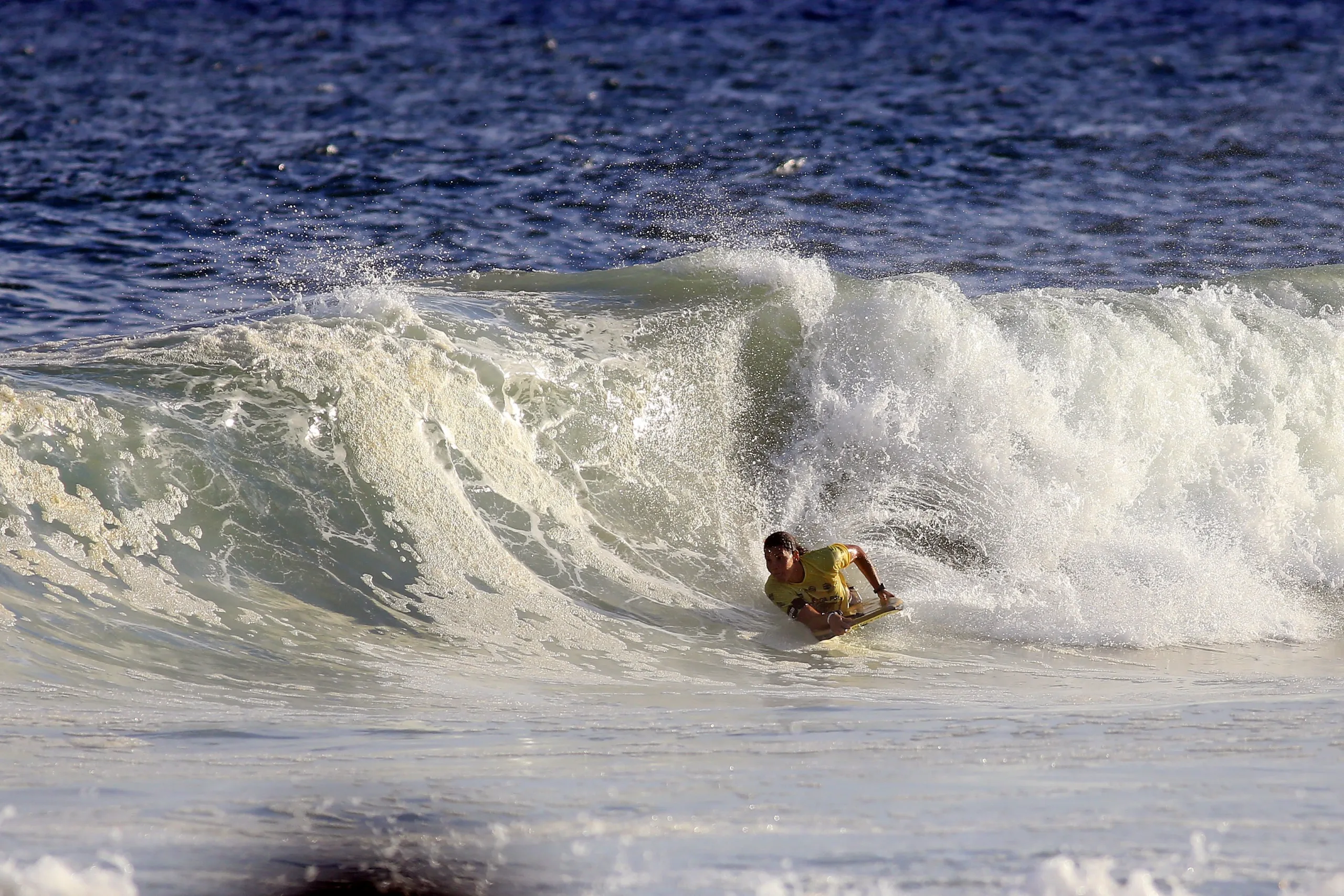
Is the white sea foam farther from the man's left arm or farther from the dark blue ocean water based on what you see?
the dark blue ocean water

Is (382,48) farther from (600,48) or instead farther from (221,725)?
(221,725)

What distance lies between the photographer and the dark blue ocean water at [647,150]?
13.6 m

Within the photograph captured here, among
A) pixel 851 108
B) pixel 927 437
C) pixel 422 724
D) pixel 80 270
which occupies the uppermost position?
pixel 851 108

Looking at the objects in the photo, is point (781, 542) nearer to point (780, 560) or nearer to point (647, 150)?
point (780, 560)

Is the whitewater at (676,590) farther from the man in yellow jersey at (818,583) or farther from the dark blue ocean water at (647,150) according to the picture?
the dark blue ocean water at (647,150)

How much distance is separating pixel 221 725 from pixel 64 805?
1.05 m

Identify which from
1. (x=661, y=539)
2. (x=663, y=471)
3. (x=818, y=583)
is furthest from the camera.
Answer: (x=663, y=471)

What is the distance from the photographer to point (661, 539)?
8375 millimetres

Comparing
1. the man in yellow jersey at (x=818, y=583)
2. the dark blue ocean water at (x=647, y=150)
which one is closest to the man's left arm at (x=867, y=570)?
the man in yellow jersey at (x=818, y=583)

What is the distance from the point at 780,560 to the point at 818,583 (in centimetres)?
24

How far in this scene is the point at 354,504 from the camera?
7.73 metres

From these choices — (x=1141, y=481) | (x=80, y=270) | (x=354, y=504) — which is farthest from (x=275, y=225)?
(x=1141, y=481)

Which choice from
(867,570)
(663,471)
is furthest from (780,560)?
(663,471)

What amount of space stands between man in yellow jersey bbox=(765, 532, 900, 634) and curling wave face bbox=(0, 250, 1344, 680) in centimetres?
23
